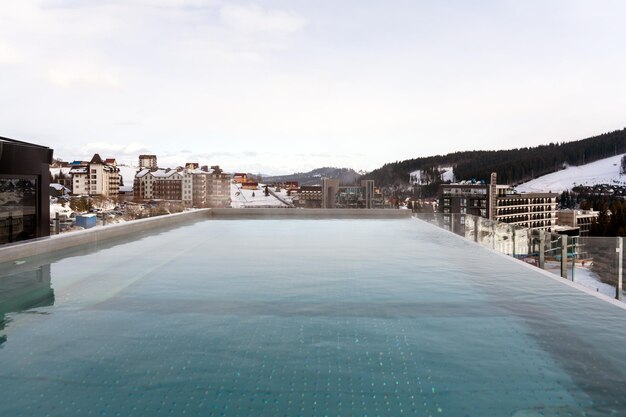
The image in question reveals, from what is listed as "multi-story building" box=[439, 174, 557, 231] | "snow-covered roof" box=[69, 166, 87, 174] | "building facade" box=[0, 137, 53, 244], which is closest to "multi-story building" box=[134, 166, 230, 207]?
"snow-covered roof" box=[69, 166, 87, 174]

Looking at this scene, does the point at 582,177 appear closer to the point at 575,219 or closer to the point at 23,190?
the point at 575,219

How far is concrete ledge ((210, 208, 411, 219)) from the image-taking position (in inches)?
659

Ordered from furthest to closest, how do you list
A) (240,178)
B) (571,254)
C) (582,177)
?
(582,177)
(240,178)
(571,254)

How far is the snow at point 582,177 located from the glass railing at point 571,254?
139m

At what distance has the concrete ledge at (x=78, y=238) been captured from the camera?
643 centimetres

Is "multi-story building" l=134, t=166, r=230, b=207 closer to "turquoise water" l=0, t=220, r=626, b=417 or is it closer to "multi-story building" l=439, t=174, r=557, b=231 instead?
"multi-story building" l=439, t=174, r=557, b=231

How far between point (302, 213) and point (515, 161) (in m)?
137

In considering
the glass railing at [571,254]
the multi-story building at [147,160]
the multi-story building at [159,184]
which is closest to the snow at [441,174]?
the multi-story building at [147,160]

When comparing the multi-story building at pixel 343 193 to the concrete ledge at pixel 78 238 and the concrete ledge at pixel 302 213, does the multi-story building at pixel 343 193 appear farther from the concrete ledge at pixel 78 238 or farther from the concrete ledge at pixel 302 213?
the concrete ledge at pixel 78 238

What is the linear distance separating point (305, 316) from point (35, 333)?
202 centimetres

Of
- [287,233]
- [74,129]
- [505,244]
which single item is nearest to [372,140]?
[74,129]

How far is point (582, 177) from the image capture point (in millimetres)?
145125

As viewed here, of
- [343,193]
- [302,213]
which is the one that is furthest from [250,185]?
[302,213]

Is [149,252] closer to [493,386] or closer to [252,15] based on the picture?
[493,386]
